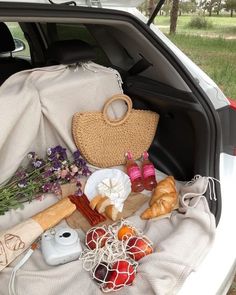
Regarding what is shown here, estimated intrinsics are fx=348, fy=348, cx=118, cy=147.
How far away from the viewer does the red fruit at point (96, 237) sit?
1.33 m

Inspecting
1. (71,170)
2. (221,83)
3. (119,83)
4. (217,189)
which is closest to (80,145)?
(71,170)

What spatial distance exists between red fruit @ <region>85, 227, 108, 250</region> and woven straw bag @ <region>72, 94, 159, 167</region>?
45 cm

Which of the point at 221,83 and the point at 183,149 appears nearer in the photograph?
the point at 183,149

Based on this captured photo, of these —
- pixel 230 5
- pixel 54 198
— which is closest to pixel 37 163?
pixel 54 198

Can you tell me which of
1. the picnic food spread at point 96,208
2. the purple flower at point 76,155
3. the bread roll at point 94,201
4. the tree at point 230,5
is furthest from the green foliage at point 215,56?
the tree at point 230,5

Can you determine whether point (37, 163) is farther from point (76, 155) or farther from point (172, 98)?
point (172, 98)

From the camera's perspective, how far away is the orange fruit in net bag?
53.6 inches

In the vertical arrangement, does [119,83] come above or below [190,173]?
above

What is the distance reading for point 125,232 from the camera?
1.38 metres

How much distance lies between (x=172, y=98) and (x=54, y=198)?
72 centimetres

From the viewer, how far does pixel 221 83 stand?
5.43m

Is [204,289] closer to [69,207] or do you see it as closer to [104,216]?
[104,216]

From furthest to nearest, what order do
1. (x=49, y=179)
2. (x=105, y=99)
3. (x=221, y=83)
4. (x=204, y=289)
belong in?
1. (x=221, y=83)
2. (x=105, y=99)
3. (x=49, y=179)
4. (x=204, y=289)

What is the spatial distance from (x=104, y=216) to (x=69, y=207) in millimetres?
159
